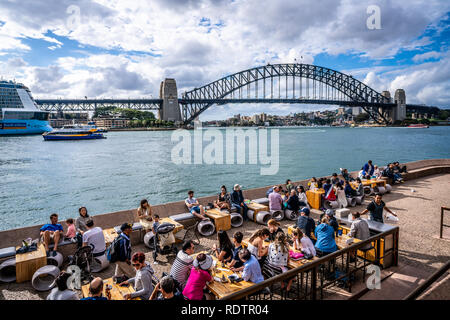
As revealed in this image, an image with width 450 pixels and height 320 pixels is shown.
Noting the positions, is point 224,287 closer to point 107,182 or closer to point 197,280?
point 197,280

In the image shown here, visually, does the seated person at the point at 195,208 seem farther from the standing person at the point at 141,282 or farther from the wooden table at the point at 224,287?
the standing person at the point at 141,282

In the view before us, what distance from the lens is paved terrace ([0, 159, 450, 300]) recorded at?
347 centimetres

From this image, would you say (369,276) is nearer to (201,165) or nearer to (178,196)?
(178,196)

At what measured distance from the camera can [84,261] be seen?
13.5 ft

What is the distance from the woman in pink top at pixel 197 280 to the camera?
2.92m

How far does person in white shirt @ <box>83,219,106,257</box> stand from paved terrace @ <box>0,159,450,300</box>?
Result: 0.35 m

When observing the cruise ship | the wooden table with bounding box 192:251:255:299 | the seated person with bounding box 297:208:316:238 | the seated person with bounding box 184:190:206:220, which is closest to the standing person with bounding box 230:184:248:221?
the seated person with bounding box 184:190:206:220

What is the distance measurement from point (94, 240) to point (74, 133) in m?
63.7

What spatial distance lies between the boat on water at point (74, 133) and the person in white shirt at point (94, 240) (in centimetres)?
6102

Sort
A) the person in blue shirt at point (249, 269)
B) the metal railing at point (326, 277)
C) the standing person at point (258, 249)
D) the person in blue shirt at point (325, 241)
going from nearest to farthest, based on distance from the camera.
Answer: the metal railing at point (326, 277) < the person in blue shirt at point (249, 269) < the standing person at point (258, 249) < the person in blue shirt at point (325, 241)

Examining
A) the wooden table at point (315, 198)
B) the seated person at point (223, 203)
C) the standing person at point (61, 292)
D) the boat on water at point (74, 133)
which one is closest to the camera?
the standing person at point (61, 292)

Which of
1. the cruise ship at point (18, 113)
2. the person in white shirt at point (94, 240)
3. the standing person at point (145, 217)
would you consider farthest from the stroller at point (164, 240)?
the cruise ship at point (18, 113)

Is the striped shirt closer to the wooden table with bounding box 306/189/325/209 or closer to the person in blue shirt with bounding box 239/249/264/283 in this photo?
the person in blue shirt with bounding box 239/249/264/283

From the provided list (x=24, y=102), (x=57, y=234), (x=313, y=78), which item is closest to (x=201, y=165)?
(x=57, y=234)
